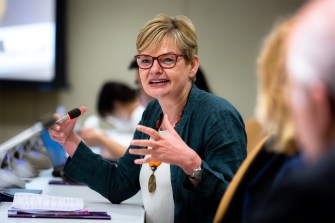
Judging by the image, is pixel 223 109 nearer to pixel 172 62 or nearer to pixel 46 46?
pixel 172 62

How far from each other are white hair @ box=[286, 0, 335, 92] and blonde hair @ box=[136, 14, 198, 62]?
4.25 ft

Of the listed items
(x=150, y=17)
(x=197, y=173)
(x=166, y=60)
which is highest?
(x=150, y=17)

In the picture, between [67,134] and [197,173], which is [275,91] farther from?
[67,134]

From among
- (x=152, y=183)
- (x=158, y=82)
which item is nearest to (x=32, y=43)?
(x=158, y=82)

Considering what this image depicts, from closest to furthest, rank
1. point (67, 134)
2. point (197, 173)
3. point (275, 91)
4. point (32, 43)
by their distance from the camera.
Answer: point (275, 91)
point (197, 173)
point (67, 134)
point (32, 43)

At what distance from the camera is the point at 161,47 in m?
2.11

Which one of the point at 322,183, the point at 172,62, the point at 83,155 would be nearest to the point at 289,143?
the point at 322,183

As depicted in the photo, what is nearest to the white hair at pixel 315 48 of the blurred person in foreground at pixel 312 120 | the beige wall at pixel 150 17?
the blurred person in foreground at pixel 312 120

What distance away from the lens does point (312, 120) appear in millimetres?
787

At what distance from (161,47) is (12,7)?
3890 millimetres

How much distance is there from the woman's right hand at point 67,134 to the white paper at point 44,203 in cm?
23

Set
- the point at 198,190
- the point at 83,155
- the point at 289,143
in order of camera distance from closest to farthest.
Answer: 1. the point at 289,143
2. the point at 198,190
3. the point at 83,155

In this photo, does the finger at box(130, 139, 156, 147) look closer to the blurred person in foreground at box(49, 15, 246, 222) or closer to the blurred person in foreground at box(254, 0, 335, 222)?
the blurred person in foreground at box(49, 15, 246, 222)

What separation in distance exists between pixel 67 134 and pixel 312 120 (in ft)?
5.08
